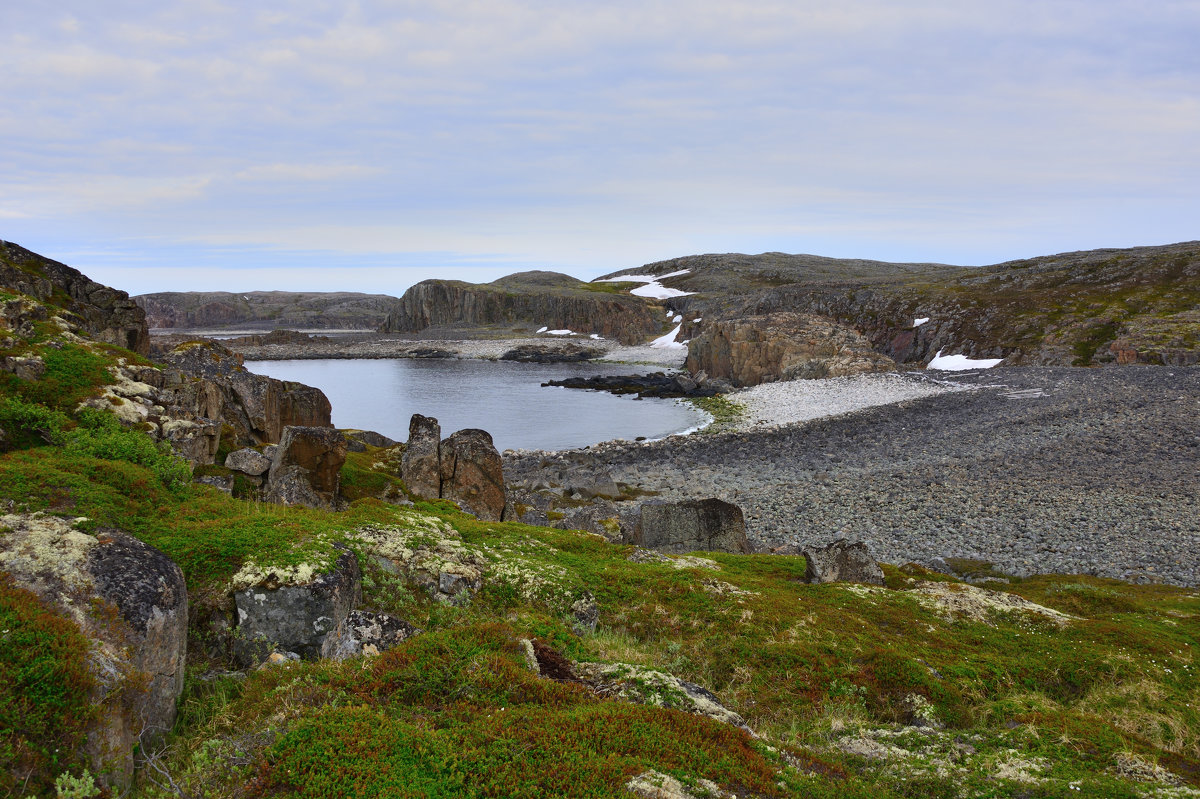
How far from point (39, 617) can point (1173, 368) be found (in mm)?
72963

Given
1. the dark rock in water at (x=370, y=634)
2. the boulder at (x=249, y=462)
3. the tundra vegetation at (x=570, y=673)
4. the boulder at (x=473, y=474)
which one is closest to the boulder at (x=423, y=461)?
the boulder at (x=473, y=474)

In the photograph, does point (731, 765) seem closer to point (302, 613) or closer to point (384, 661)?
point (384, 661)

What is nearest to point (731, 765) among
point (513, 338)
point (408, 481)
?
point (408, 481)

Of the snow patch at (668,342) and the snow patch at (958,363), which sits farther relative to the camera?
the snow patch at (668,342)

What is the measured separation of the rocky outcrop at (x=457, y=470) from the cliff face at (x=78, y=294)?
1203cm

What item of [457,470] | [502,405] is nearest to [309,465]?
[457,470]

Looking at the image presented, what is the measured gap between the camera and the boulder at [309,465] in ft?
57.0

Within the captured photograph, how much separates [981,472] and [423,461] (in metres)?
27.9

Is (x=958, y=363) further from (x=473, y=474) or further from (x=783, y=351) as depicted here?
(x=473, y=474)

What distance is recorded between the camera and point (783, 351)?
78.2 meters

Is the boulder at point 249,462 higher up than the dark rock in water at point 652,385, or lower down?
higher up

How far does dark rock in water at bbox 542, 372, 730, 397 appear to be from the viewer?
76812 millimetres

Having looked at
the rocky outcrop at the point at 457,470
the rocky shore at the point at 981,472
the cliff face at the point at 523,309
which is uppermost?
the cliff face at the point at 523,309

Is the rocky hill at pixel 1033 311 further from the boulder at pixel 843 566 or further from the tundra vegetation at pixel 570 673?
the tundra vegetation at pixel 570 673
